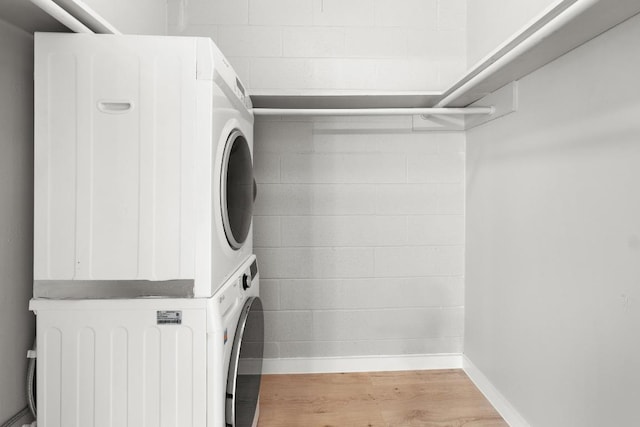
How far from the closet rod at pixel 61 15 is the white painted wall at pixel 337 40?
4.10 feet

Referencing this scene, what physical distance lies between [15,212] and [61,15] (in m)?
0.61

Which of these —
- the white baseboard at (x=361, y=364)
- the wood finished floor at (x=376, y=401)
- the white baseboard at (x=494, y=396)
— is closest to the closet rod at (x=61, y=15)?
the wood finished floor at (x=376, y=401)

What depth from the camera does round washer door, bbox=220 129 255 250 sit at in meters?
1.35

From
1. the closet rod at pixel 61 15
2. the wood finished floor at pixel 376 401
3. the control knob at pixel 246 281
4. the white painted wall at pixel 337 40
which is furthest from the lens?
the white painted wall at pixel 337 40

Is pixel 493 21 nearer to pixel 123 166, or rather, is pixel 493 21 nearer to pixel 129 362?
pixel 123 166

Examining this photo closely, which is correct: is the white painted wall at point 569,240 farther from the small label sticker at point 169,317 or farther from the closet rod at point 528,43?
the small label sticker at point 169,317

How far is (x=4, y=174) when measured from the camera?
3.96ft

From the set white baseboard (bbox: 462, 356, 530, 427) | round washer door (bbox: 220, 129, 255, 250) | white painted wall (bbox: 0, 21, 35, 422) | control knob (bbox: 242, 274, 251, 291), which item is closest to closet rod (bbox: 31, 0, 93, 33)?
white painted wall (bbox: 0, 21, 35, 422)

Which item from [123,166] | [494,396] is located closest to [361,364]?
[494,396]

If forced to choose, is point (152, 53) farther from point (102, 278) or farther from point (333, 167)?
point (333, 167)

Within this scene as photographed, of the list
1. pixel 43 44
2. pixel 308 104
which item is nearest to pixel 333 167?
pixel 308 104

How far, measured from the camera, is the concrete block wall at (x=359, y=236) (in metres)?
2.36

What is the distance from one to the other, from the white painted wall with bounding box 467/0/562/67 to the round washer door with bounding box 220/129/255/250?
112 centimetres

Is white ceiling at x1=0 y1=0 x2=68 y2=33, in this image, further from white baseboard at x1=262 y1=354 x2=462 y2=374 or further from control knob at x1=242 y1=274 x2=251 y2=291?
white baseboard at x1=262 y1=354 x2=462 y2=374
